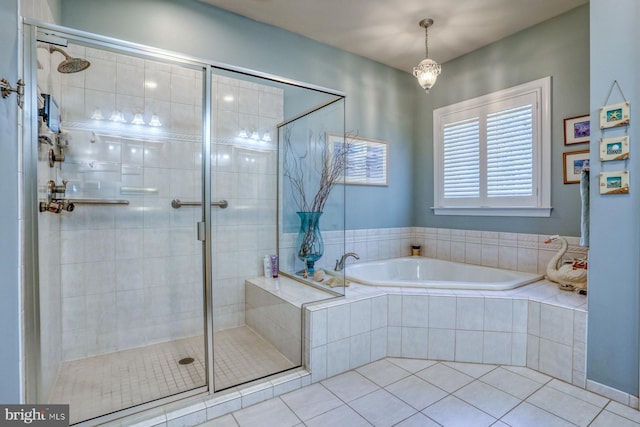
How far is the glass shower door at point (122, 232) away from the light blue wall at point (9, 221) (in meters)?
0.51

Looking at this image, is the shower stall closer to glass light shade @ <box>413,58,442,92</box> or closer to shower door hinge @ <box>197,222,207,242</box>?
shower door hinge @ <box>197,222,207,242</box>

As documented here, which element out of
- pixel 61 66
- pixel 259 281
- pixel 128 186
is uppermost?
pixel 61 66

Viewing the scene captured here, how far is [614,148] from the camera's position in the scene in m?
1.76

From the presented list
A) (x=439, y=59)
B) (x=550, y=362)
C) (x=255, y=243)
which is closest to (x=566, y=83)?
(x=439, y=59)

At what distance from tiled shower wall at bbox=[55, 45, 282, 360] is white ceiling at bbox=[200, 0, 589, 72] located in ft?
2.16

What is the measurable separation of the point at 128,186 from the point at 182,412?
1.62 m

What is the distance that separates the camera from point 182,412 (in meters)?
1.59

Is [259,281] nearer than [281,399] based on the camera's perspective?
No

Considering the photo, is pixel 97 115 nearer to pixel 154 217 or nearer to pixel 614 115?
pixel 154 217

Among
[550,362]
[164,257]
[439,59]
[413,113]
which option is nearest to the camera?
[550,362]

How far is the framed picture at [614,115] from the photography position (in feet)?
5.67

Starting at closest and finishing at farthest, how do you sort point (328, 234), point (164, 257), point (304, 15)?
point (164, 257)
point (304, 15)
point (328, 234)

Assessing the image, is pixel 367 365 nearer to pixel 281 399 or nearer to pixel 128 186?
pixel 281 399

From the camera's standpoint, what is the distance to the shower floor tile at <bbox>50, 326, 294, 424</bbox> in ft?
5.67
